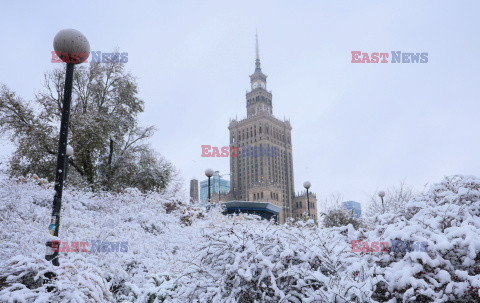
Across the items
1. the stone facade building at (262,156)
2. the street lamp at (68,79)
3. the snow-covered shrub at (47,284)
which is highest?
the stone facade building at (262,156)

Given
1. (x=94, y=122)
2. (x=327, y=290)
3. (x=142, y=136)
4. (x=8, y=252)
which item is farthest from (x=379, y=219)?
(x=142, y=136)

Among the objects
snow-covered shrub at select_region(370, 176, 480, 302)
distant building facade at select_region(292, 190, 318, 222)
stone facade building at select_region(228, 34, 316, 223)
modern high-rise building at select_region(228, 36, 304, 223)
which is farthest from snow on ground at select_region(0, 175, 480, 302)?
distant building facade at select_region(292, 190, 318, 222)

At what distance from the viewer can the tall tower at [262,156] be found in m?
123

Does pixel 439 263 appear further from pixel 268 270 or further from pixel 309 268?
pixel 268 270

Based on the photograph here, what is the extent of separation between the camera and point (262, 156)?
12325cm

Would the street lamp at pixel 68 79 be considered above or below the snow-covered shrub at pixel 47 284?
above

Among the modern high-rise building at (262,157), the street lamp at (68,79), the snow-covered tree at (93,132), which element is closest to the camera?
the street lamp at (68,79)

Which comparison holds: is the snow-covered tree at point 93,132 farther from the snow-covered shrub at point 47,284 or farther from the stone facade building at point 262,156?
the stone facade building at point 262,156

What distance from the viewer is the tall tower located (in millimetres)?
123312

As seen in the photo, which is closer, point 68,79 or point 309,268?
point 309,268

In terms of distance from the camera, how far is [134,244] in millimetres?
7723

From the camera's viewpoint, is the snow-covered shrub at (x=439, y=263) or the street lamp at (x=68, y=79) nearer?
the snow-covered shrub at (x=439, y=263)

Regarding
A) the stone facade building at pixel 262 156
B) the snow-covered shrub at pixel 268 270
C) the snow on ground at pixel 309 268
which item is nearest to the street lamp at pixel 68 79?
the snow on ground at pixel 309 268

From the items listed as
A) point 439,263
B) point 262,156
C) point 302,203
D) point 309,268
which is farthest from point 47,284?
point 302,203
